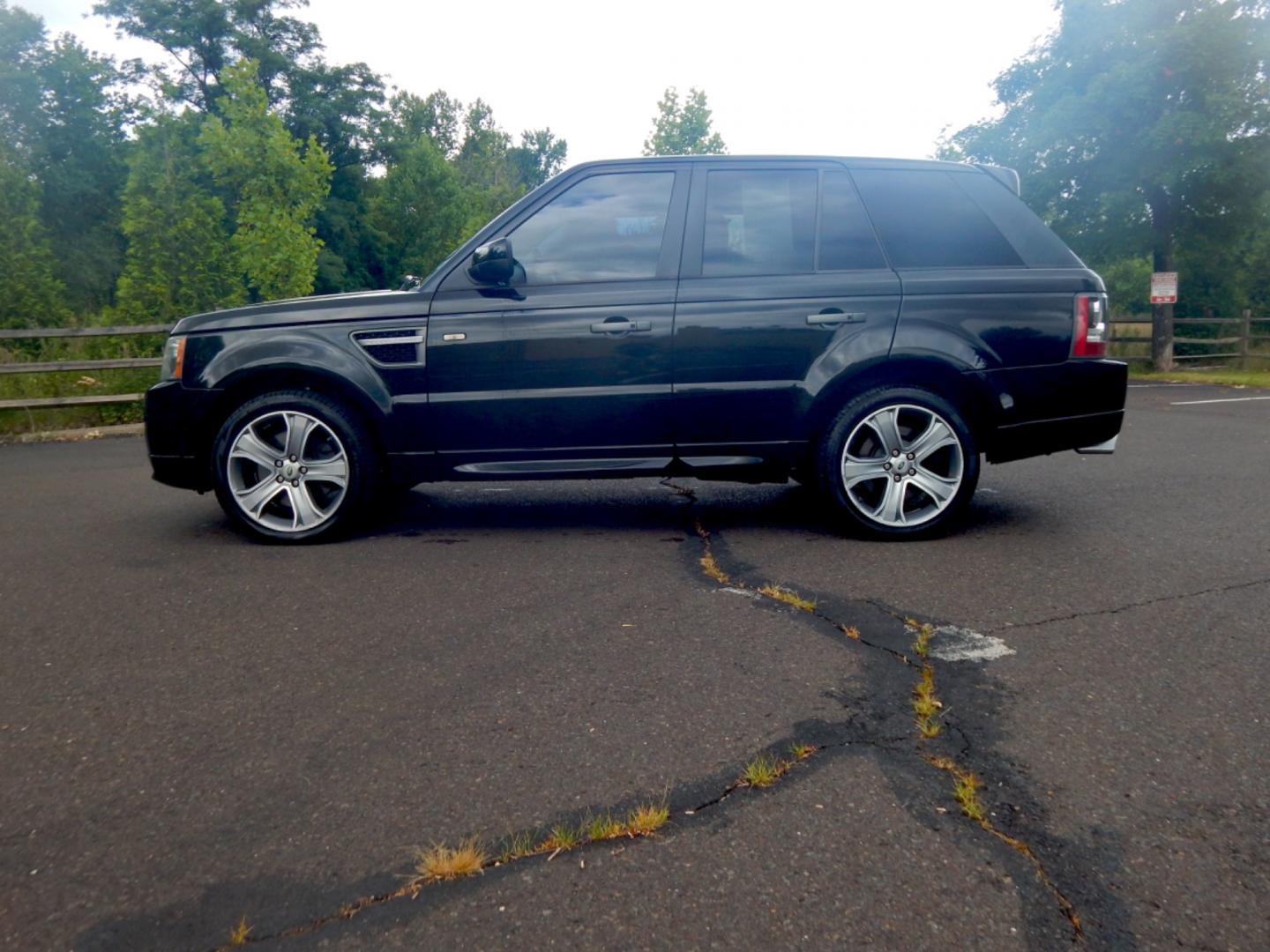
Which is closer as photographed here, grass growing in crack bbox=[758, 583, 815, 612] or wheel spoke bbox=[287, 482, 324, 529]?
grass growing in crack bbox=[758, 583, 815, 612]

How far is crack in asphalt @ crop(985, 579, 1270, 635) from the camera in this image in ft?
13.3

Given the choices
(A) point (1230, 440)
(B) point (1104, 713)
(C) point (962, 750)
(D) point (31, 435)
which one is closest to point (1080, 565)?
(B) point (1104, 713)

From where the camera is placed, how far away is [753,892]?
2215 millimetres

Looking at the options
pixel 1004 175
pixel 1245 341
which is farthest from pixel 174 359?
pixel 1245 341

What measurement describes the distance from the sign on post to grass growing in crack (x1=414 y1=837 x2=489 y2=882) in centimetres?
2375

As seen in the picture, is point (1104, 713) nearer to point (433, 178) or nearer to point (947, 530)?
point (947, 530)

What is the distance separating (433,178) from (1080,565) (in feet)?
201

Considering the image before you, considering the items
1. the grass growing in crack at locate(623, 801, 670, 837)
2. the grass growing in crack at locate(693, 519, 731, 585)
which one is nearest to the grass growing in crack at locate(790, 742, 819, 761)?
the grass growing in crack at locate(623, 801, 670, 837)

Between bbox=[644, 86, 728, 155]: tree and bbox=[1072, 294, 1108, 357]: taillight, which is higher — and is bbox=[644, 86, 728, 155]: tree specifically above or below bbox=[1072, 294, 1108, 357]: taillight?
above

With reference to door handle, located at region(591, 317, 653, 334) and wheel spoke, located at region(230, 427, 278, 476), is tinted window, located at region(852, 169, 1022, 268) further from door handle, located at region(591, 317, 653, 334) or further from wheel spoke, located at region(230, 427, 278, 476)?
wheel spoke, located at region(230, 427, 278, 476)

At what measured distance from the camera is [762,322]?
552cm

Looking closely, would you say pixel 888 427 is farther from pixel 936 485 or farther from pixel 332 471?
pixel 332 471

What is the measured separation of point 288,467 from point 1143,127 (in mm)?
23335

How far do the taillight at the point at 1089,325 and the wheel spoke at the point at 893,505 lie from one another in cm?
115
